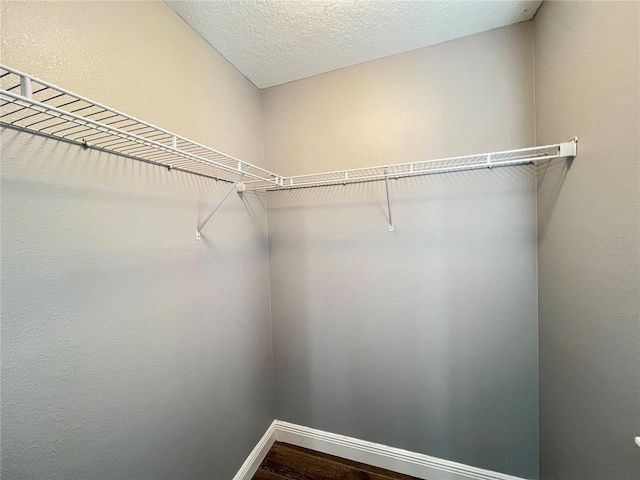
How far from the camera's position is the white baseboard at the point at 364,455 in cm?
133

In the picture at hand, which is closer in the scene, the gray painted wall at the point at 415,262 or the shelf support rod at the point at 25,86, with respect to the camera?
the shelf support rod at the point at 25,86

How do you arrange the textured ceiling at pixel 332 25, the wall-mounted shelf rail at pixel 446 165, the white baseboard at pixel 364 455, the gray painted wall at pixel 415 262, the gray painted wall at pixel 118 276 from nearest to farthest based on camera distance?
the gray painted wall at pixel 118 276, the wall-mounted shelf rail at pixel 446 165, the textured ceiling at pixel 332 25, the gray painted wall at pixel 415 262, the white baseboard at pixel 364 455

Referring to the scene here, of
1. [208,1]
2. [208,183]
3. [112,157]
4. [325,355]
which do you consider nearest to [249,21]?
[208,1]

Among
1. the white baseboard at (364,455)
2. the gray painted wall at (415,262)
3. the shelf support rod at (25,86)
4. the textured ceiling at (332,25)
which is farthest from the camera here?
Result: the white baseboard at (364,455)

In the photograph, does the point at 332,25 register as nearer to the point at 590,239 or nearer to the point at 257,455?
the point at 590,239

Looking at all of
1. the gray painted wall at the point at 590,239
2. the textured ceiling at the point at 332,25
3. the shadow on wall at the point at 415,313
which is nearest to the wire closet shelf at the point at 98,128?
the gray painted wall at the point at 590,239

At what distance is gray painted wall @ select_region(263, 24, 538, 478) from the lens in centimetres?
121

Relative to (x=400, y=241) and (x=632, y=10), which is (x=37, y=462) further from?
(x=632, y=10)

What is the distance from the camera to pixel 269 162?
1.63m

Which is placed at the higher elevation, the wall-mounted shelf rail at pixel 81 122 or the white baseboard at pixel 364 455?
the wall-mounted shelf rail at pixel 81 122

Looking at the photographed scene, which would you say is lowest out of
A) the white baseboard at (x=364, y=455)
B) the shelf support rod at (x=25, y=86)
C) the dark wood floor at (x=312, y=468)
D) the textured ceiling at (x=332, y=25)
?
the dark wood floor at (x=312, y=468)

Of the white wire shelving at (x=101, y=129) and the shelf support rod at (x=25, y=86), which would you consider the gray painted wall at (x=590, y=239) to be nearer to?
the white wire shelving at (x=101, y=129)

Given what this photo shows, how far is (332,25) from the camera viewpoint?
3.75 ft

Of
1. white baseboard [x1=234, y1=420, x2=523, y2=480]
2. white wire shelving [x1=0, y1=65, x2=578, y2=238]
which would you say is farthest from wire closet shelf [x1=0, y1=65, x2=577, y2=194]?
white baseboard [x1=234, y1=420, x2=523, y2=480]
